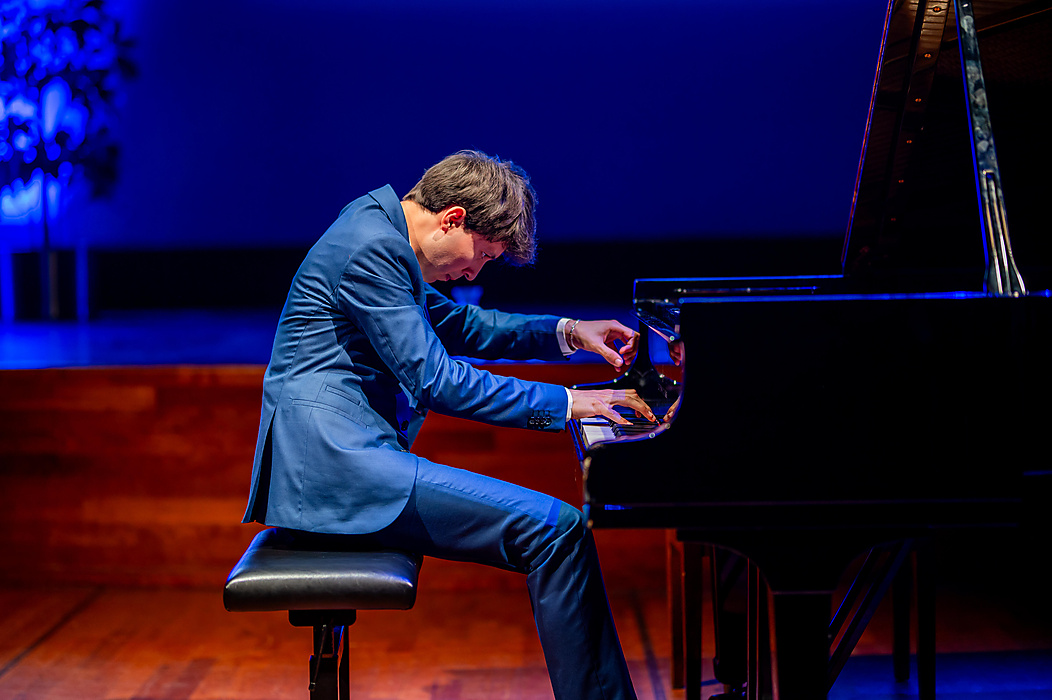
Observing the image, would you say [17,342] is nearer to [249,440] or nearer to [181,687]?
[249,440]

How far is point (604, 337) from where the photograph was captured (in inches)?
79.6

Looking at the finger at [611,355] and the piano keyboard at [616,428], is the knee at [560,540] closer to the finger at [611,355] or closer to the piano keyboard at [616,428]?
the piano keyboard at [616,428]

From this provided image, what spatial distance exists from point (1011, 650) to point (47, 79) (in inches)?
232

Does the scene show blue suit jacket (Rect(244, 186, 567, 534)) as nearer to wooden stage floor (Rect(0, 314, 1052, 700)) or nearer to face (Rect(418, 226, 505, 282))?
face (Rect(418, 226, 505, 282))

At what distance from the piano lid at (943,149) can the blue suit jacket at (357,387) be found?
89 centimetres

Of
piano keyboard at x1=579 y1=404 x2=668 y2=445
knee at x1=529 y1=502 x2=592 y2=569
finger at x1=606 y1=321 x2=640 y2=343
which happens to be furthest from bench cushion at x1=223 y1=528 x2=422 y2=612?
finger at x1=606 y1=321 x2=640 y2=343

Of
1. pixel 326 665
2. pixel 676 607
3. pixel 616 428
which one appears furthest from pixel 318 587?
pixel 676 607

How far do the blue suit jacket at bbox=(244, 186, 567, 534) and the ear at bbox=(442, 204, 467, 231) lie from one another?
8 centimetres

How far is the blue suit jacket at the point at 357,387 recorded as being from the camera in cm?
164

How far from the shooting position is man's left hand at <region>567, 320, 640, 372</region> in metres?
1.97

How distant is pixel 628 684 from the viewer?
5.33ft

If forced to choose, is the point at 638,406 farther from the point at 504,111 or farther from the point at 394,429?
the point at 504,111


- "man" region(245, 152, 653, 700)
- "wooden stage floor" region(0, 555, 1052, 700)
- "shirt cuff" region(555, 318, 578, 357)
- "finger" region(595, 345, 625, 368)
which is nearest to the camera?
"man" region(245, 152, 653, 700)

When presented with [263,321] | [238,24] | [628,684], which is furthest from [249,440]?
[238,24]
